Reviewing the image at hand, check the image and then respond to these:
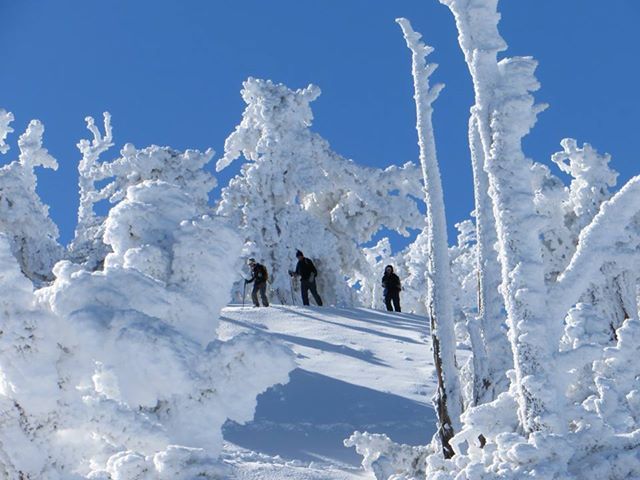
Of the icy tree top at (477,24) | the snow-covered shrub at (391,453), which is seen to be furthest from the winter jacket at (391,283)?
the icy tree top at (477,24)

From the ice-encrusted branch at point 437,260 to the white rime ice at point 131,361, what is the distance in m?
3.54

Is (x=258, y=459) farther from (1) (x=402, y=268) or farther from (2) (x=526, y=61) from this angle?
(1) (x=402, y=268)

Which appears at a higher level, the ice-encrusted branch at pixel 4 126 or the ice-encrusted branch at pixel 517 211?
the ice-encrusted branch at pixel 4 126

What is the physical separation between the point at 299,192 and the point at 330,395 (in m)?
12.6

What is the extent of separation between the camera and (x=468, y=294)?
4056cm

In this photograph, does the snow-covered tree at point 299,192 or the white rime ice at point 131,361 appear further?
the snow-covered tree at point 299,192

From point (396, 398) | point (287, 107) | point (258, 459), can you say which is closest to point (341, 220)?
point (287, 107)

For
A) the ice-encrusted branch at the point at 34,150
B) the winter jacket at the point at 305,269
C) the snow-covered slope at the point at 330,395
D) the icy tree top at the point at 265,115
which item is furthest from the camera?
the ice-encrusted branch at the point at 34,150

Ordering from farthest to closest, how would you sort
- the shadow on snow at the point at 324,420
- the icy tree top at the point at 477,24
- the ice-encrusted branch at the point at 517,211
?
the shadow on snow at the point at 324,420 → the icy tree top at the point at 477,24 → the ice-encrusted branch at the point at 517,211

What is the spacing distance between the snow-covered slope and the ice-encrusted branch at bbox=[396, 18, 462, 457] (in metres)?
1.24

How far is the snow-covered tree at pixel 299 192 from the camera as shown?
26.3 metres

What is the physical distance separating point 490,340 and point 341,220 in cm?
1751

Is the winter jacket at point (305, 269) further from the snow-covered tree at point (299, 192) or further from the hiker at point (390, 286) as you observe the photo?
the snow-covered tree at point (299, 192)

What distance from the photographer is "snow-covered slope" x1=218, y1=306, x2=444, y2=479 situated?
12133 millimetres
